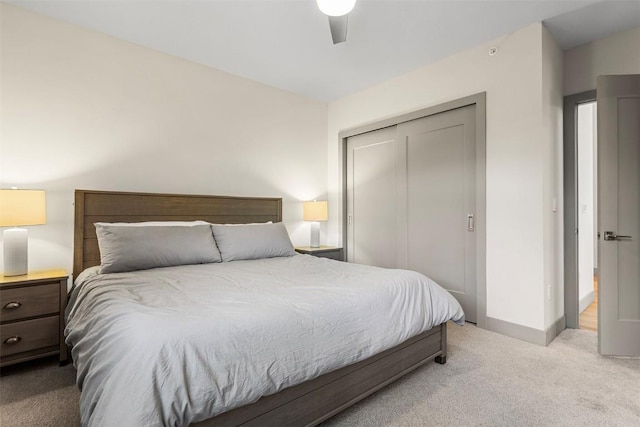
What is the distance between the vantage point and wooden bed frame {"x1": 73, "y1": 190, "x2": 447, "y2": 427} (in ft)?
4.44

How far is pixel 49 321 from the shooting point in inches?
85.4

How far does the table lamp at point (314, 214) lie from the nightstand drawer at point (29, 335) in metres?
2.59

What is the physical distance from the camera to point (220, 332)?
120cm

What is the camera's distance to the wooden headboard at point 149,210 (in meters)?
2.65

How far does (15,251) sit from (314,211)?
2.76 m

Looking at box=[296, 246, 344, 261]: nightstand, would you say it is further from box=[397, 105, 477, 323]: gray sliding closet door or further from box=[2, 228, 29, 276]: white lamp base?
box=[2, 228, 29, 276]: white lamp base

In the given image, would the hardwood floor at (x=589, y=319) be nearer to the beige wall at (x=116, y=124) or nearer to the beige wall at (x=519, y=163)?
the beige wall at (x=519, y=163)

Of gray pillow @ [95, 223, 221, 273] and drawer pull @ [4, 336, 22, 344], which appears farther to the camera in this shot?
gray pillow @ [95, 223, 221, 273]

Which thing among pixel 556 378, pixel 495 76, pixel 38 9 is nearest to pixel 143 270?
pixel 38 9

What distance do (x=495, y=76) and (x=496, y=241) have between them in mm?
1482

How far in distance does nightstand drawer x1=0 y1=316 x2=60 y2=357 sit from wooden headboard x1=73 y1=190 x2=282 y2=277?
0.53 meters

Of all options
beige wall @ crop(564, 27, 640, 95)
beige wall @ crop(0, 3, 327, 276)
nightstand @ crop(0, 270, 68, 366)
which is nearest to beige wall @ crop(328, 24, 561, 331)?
beige wall @ crop(564, 27, 640, 95)

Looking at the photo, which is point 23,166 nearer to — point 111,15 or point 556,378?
point 111,15

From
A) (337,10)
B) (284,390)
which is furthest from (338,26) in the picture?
(284,390)
